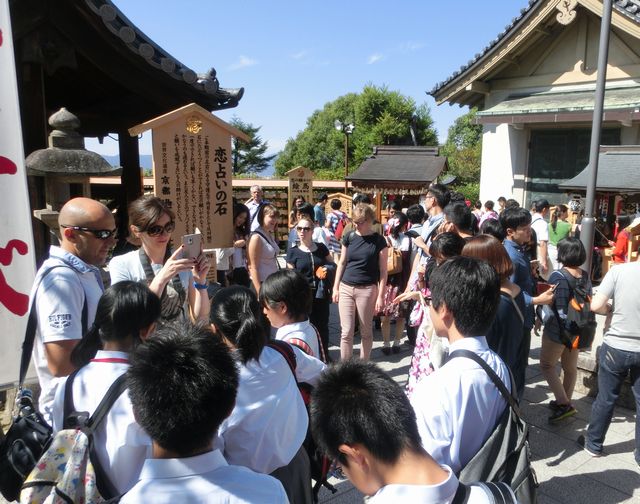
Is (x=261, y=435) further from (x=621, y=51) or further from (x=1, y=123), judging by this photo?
(x=621, y=51)

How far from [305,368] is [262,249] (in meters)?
2.95

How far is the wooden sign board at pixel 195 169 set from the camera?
3.41 m

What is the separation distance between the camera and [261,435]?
179 cm

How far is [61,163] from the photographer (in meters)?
3.43

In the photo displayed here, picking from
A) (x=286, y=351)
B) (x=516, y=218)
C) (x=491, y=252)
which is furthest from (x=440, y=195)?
(x=286, y=351)

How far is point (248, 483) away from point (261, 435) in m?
0.59

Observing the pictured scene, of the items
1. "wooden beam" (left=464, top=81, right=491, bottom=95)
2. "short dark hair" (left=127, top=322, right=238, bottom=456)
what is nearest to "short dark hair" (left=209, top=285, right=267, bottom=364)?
"short dark hair" (left=127, top=322, right=238, bottom=456)

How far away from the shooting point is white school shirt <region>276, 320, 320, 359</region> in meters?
2.42

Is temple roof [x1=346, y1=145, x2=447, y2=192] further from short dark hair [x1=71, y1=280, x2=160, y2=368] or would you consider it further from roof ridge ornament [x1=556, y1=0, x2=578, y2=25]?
short dark hair [x1=71, y1=280, x2=160, y2=368]

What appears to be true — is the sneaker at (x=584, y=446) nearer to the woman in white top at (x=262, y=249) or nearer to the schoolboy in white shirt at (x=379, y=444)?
the schoolboy in white shirt at (x=379, y=444)

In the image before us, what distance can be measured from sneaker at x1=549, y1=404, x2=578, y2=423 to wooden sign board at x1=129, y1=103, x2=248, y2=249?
10.3ft

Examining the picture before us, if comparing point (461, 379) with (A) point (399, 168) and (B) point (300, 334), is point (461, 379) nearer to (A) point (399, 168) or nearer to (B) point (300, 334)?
(B) point (300, 334)

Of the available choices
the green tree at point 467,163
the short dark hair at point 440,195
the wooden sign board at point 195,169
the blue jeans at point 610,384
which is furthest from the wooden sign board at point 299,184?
the green tree at point 467,163

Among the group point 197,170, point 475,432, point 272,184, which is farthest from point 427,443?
point 272,184
